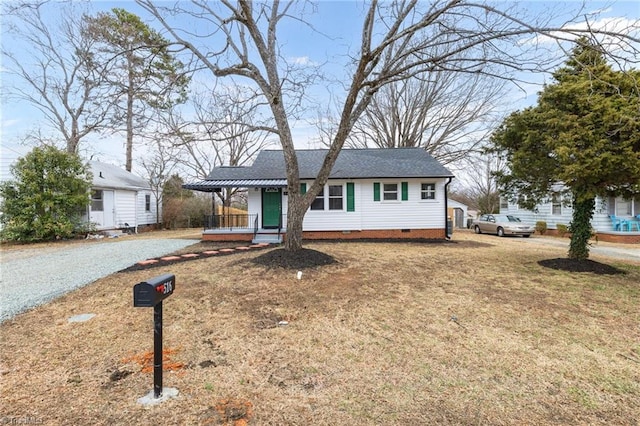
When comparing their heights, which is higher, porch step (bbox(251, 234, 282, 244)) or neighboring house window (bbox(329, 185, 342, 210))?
neighboring house window (bbox(329, 185, 342, 210))

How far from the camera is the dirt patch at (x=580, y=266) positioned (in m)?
7.19

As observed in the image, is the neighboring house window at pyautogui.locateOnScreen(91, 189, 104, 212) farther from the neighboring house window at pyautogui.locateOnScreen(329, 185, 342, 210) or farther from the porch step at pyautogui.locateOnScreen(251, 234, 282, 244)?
the neighboring house window at pyautogui.locateOnScreen(329, 185, 342, 210)

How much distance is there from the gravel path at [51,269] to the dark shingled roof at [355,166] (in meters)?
4.74

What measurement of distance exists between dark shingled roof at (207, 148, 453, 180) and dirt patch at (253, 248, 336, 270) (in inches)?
238

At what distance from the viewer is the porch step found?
12.1 metres

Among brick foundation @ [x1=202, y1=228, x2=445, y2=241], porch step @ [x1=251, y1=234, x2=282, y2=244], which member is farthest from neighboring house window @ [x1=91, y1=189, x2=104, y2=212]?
brick foundation @ [x1=202, y1=228, x2=445, y2=241]

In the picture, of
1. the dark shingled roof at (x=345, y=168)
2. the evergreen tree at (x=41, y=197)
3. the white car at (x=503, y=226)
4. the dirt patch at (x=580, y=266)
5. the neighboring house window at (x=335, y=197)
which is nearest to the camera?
the dirt patch at (x=580, y=266)

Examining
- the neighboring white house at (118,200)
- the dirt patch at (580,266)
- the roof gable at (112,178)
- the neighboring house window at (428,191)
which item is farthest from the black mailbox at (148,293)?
the roof gable at (112,178)

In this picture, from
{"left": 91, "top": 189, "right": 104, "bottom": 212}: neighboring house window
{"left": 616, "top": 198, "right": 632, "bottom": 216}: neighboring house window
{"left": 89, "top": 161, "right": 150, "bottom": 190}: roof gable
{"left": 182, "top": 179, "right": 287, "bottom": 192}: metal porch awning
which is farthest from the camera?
{"left": 616, "top": 198, "right": 632, "bottom": 216}: neighboring house window

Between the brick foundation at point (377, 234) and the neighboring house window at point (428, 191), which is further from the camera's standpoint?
the neighboring house window at point (428, 191)

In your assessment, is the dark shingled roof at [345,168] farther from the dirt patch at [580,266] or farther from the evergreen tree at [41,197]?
the dirt patch at [580,266]

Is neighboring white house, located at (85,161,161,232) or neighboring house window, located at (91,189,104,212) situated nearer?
neighboring house window, located at (91,189,104,212)

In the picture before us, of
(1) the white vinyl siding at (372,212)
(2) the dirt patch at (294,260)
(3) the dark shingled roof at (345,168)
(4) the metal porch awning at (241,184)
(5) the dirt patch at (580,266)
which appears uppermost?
(3) the dark shingled roof at (345,168)

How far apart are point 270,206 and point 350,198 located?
3.61m
